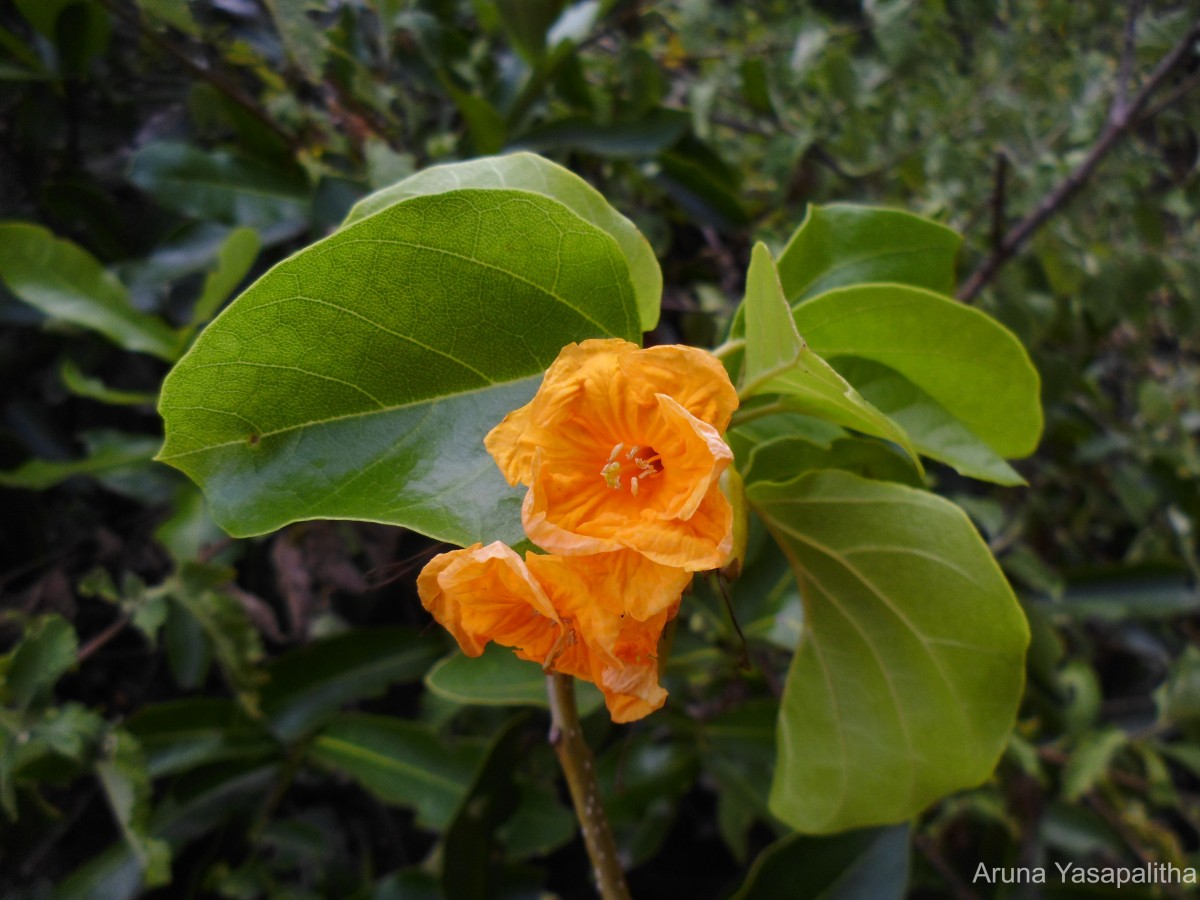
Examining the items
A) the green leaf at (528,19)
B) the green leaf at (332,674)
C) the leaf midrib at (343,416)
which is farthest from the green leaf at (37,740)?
the green leaf at (528,19)

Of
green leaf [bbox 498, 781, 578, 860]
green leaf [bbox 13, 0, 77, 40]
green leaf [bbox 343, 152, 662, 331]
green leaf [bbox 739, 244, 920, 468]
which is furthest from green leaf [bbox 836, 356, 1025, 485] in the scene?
green leaf [bbox 13, 0, 77, 40]

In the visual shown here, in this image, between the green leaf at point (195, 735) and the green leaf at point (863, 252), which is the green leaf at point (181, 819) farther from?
the green leaf at point (863, 252)

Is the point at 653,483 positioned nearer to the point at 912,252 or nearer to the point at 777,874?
the point at 912,252

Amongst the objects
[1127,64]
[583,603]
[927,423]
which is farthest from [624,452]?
[1127,64]

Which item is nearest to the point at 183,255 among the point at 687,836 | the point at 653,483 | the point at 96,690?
the point at 96,690

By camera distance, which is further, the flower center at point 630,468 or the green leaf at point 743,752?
the green leaf at point 743,752

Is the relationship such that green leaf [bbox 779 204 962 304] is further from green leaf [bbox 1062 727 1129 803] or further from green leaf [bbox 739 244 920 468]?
green leaf [bbox 1062 727 1129 803]

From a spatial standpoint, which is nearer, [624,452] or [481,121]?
[624,452]

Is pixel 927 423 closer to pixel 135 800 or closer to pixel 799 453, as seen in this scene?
pixel 799 453
